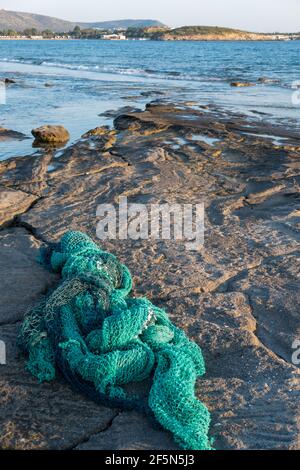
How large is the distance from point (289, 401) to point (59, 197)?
4.85 m

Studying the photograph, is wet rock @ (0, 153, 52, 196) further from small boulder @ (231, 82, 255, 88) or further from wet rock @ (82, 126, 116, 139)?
small boulder @ (231, 82, 255, 88)

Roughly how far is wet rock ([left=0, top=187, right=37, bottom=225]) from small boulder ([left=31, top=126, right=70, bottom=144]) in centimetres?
327

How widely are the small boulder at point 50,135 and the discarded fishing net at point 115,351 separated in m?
7.07

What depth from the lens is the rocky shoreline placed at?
10.0 ft

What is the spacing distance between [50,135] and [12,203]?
3954 mm

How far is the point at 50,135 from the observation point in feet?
34.9

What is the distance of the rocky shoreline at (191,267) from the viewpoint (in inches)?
120

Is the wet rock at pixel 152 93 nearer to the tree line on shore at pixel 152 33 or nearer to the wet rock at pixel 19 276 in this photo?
the wet rock at pixel 19 276

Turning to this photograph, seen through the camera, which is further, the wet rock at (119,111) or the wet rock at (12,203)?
the wet rock at (119,111)

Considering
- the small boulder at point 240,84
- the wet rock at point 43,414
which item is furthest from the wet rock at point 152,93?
the wet rock at point 43,414

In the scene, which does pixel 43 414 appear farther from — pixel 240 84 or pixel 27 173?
pixel 240 84

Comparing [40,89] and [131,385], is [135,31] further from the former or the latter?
[131,385]

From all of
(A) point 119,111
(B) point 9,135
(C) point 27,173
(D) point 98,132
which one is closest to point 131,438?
(C) point 27,173

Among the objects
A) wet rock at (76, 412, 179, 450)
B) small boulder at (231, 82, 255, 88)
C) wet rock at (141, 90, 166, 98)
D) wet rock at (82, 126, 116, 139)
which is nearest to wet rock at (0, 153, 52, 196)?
wet rock at (82, 126, 116, 139)
